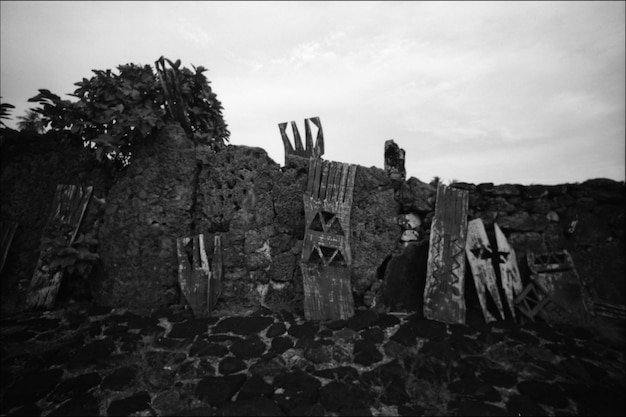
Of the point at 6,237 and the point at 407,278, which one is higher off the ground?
the point at 6,237

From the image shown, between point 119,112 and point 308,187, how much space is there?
3.56 meters

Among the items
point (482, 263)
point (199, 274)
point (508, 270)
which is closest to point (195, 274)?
point (199, 274)

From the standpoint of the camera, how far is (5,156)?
15.6 ft

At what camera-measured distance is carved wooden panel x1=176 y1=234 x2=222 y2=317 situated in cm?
425

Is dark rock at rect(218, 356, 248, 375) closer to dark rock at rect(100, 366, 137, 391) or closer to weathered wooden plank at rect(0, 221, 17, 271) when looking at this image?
dark rock at rect(100, 366, 137, 391)

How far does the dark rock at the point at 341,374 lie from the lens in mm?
2900

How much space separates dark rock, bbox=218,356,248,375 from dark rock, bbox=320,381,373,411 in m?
1.00

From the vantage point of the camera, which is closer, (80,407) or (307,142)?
(80,407)

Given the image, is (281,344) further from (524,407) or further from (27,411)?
(524,407)

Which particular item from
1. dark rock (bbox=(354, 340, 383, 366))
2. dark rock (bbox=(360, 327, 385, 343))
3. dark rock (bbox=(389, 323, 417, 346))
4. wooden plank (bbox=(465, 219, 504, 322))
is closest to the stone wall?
wooden plank (bbox=(465, 219, 504, 322))

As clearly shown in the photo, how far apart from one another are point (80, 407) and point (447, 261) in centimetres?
466

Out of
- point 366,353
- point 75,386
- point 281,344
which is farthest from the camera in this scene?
point 281,344

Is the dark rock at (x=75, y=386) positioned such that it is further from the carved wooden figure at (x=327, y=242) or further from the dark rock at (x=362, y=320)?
the dark rock at (x=362, y=320)

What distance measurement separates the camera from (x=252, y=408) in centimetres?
245
